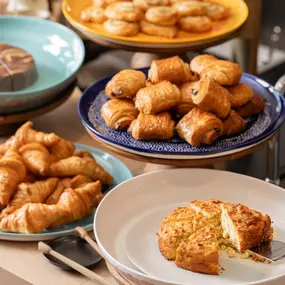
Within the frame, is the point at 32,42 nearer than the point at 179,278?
No

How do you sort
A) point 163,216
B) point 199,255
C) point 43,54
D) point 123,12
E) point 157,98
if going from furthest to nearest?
1. point 43,54
2. point 123,12
3. point 157,98
4. point 163,216
5. point 199,255

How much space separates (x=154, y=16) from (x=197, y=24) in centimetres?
11

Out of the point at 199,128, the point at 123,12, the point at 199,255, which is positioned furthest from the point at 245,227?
the point at 123,12

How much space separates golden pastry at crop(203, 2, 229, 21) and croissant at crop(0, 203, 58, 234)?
2.50 feet

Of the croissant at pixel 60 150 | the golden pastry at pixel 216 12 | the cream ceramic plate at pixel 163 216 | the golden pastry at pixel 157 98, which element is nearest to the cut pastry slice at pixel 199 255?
the cream ceramic plate at pixel 163 216

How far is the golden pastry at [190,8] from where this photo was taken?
1707 mm

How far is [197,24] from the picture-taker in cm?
161

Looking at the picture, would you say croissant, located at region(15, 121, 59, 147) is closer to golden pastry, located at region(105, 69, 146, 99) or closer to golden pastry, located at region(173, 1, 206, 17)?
golden pastry, located at region(105, 69, 146, 99)

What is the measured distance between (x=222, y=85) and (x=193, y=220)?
359mm

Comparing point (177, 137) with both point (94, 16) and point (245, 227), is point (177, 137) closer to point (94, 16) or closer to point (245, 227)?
point (245, 227)

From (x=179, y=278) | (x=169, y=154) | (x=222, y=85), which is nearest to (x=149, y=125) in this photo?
(x=169, y=154)

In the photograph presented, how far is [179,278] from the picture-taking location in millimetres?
961

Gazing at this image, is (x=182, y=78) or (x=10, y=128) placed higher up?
(x=182, y=78)

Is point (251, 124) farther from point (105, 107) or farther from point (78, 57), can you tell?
point (78, 57)
